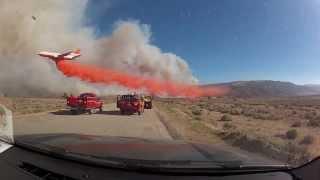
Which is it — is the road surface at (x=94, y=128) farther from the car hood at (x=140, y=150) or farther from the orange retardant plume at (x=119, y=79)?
the orange retardant plume at (x=119, y=79)

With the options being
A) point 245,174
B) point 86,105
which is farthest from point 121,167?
point 86,105

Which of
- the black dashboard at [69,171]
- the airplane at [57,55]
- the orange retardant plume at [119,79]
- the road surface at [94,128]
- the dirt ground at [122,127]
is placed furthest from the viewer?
the airplane at [57,55]

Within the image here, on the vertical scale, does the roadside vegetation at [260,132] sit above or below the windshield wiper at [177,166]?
below

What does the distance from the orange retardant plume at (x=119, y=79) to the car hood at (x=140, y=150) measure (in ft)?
76.1

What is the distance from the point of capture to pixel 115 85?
3697 cm

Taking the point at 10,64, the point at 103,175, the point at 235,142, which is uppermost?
the point at 10,64

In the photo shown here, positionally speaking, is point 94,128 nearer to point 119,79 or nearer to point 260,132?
point 260,132

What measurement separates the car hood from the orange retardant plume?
76.1ft

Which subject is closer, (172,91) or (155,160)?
(155,160)

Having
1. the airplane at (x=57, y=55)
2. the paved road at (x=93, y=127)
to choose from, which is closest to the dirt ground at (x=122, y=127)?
the paved road at (x=93, y=127)

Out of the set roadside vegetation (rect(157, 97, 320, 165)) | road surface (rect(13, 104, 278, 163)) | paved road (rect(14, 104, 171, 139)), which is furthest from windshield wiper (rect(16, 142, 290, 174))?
paved road (rect(14, 104, 171, 139))

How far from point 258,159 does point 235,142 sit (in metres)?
10.5

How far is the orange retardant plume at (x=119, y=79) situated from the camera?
2884 centimetres

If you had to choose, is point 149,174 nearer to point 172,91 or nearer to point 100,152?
point 100,152
